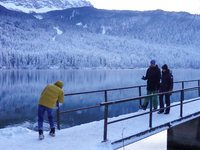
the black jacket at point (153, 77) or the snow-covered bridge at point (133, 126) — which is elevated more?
the black jacket at point (153, 77)

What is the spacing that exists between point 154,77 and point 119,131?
239 centimetres

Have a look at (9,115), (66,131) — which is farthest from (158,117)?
(9,115)

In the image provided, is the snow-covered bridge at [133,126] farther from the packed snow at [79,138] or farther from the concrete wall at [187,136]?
the concrete wall at [187,136]

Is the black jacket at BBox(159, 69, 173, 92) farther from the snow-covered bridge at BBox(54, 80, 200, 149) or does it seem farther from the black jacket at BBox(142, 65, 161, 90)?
the snow-covered bridge at BBox(54, 80, 200, 149)

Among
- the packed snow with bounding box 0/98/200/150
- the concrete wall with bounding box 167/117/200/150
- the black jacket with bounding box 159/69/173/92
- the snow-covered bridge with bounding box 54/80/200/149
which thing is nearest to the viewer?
the packed snow with bounding box 0/98/200/150

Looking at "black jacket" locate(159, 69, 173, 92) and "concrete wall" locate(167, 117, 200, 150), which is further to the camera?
"concrete wall" locate(167, 117, 200, 150)

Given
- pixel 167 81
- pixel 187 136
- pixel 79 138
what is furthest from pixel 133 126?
pixel 187 136

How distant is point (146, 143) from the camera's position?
1067 centimetres

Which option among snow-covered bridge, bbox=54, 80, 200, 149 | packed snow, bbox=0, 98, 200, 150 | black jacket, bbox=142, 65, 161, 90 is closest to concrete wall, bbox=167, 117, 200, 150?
snow-covered bridge, bbox=54, 80, 200, 149

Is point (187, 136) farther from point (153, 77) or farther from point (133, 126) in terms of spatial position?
point (133, 126)

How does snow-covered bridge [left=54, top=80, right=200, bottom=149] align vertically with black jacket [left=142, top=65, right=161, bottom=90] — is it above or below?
below

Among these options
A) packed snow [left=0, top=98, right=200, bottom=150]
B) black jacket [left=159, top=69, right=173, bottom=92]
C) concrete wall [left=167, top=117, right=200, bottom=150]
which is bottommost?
concrete wall [left=167, top=117, right=200, bottom=150]

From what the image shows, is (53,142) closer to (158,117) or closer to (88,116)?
(158,117)

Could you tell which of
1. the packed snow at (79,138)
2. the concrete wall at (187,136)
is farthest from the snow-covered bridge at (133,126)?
the concrete wall at (187,136)
